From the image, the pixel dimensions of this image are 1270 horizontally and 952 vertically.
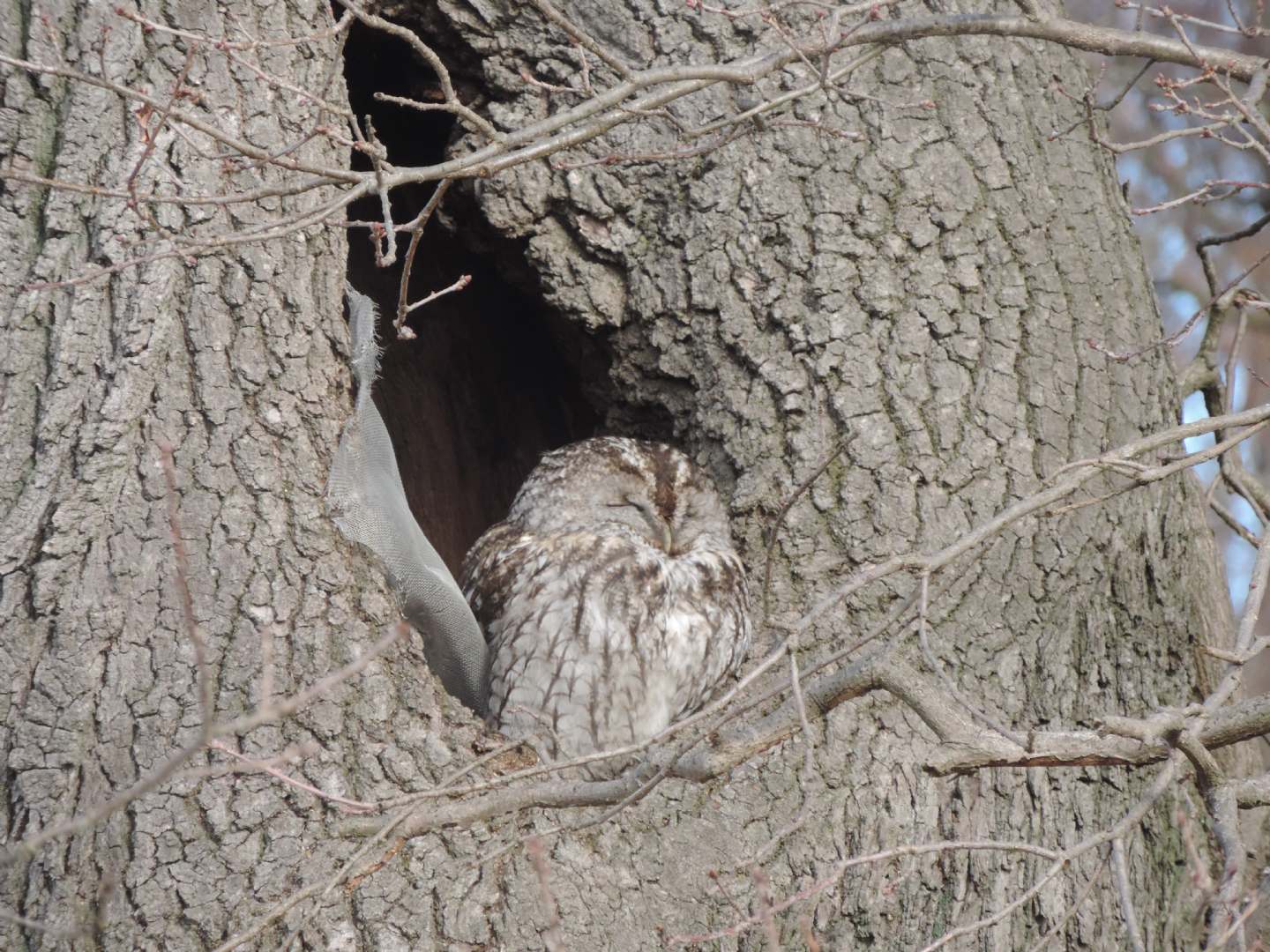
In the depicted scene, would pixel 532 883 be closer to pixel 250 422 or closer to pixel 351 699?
pixel 351 699

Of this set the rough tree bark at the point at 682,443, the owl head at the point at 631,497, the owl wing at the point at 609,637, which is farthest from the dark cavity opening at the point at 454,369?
the owl wing at the point at 609,637

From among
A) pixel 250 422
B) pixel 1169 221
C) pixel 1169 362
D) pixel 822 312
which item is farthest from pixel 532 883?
pixel 1169 221

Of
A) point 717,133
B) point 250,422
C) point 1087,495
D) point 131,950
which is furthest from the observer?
point 717,133

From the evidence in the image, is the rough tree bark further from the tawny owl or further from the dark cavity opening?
the dark cavity opening

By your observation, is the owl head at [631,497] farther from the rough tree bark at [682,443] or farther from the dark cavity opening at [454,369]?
the dark cavity opening at [454,369]

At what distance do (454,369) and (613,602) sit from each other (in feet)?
4.61

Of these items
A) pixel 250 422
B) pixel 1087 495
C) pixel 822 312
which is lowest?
pixel 1087 495

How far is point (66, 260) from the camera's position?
2.46 m

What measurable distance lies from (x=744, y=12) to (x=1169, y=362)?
158 centimetres

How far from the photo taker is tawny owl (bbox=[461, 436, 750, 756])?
297 centimetres

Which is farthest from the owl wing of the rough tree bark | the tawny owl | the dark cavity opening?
the dark cavity opening

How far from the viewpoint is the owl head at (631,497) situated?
3.15m

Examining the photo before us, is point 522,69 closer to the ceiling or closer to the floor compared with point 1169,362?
closer to the ceiling

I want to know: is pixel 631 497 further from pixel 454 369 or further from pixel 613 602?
pixel 454 369
